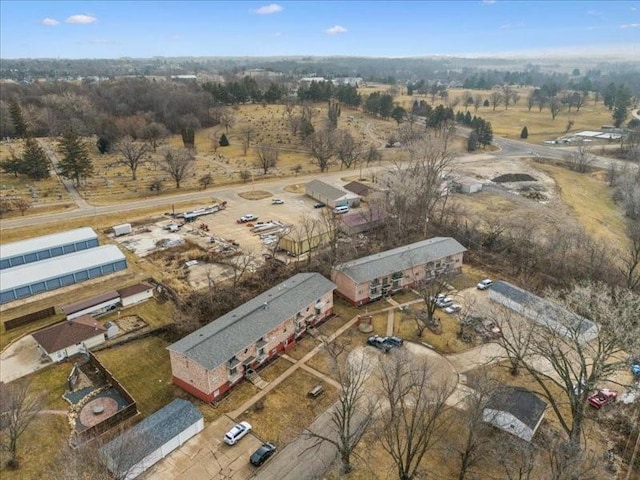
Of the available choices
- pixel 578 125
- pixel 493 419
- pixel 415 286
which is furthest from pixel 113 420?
pixel 578 125

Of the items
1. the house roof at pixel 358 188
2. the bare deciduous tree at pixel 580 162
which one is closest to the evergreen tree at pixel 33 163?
the house roof at pixel 358 188

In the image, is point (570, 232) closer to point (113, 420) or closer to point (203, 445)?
point (203, 445)

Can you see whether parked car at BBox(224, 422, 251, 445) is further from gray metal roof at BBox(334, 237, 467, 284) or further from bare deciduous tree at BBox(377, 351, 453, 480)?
gray metal roof at BBox(334, 237, 467, 284)

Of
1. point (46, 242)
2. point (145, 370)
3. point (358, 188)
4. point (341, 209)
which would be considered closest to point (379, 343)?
point (145, 370)

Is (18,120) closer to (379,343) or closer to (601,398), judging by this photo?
(379,343)

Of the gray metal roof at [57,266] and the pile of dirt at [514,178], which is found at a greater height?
the gray metal roof at [57,266]

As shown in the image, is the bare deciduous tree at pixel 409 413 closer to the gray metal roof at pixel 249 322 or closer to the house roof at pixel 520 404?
the house roof at pixel 520 404
